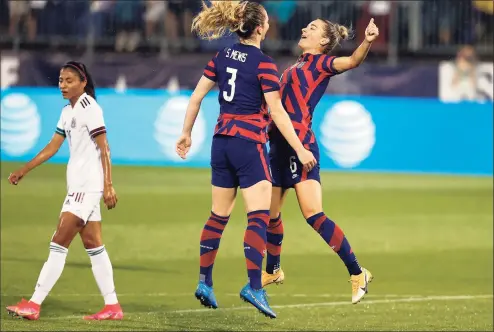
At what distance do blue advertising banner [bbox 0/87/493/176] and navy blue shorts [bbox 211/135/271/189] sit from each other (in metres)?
12.7

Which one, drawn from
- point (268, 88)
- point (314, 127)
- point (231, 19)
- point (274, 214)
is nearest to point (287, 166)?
point (274, 214)

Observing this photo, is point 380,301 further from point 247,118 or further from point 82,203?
point 247,118

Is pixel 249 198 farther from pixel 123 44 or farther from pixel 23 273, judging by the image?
pixel 123 44

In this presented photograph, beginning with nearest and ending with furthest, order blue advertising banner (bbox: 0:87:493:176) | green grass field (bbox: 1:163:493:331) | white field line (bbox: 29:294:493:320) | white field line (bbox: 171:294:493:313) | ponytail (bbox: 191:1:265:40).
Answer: ponytail (bbox: 191:1:265:40)
green grass field (bbox: 1:163:493:331)
white field line (bbox: 29:294:493:320)
white field line (bbox: 171:294:493:313)
blue advertising banner (bbox: 0:87:493:176)

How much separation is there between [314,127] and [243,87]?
13154 millimetres

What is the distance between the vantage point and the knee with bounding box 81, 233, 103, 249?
29.3 feet

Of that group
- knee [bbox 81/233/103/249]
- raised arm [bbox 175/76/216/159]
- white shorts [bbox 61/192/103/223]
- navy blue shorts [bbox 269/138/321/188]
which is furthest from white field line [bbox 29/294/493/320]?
raised arm [bbox 175/76/216/159]

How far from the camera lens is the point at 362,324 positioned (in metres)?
10.4

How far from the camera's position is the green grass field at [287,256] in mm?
10688

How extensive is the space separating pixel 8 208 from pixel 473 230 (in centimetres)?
679

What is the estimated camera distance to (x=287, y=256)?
14438mm

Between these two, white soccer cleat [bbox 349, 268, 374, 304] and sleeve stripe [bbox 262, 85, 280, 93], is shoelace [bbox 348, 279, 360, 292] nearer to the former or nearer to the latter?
white soccer cleat [bbox 349, 268, 374, 304]

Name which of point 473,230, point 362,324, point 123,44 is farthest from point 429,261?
point 123,44

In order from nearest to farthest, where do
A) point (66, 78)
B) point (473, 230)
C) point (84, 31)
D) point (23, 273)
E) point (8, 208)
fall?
point (66, 78) → point (23, 273) → point (473, 230) → point (8, 208) → point (84, 31)
